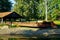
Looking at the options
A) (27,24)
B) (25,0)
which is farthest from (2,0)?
(27,24)

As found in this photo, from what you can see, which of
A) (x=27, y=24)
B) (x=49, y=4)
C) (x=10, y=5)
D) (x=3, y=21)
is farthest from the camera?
(x=10, y=5)

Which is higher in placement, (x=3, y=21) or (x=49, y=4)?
(x=49, y=4)

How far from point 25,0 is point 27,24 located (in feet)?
99.2

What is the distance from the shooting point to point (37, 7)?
7825cm

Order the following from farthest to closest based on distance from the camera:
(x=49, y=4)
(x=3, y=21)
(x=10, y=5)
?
(x=10, y=5), (x=49, y=4), (x=3, y=21)

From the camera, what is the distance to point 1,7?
71.8 m

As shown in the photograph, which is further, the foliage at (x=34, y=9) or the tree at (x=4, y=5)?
the foliage at (x=34, y=9)

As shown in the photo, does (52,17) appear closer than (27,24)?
No

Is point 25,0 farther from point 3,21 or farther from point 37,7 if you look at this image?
point 3,21

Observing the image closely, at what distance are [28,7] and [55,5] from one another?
989cm

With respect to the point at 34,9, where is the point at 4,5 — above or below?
above

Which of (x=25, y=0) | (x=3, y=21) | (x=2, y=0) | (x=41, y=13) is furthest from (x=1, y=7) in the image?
(x=3, y=21)

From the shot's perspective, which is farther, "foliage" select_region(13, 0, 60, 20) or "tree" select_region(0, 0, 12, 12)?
"foliage" select_region(13, 0, 60, 20)

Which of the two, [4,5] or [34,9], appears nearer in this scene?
[4,5]
